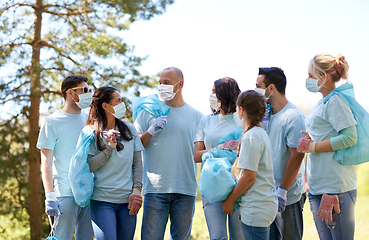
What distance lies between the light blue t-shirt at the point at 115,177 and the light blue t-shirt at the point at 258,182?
1.05 meters

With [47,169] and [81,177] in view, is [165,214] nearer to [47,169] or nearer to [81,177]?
[81,177]

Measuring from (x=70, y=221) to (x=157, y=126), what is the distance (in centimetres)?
110

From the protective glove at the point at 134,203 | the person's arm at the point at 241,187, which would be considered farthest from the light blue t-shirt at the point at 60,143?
the person's arm at the point at 241,187

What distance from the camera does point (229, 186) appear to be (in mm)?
2326

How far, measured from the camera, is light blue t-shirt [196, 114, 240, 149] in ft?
9.50

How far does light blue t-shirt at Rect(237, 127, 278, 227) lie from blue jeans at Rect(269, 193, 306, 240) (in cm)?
50

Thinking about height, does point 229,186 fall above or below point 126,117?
below

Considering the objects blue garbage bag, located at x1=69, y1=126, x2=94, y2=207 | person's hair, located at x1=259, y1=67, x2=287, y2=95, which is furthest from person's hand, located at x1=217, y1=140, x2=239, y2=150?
blue garbage bag, located at x1=69, y1=126, x2=94, y2=207

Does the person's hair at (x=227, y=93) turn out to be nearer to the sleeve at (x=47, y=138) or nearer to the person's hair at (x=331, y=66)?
the person's hair at (x=331, y=66)

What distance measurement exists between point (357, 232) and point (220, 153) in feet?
25.5

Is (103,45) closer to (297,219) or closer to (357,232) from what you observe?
(297,219)

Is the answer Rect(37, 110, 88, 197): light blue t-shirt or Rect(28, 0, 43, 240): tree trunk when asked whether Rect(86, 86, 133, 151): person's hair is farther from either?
Rect(28, 0, 43, 240): tree trunk

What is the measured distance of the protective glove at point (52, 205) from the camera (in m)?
2.86

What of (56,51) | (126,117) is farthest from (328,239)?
(56,51)
